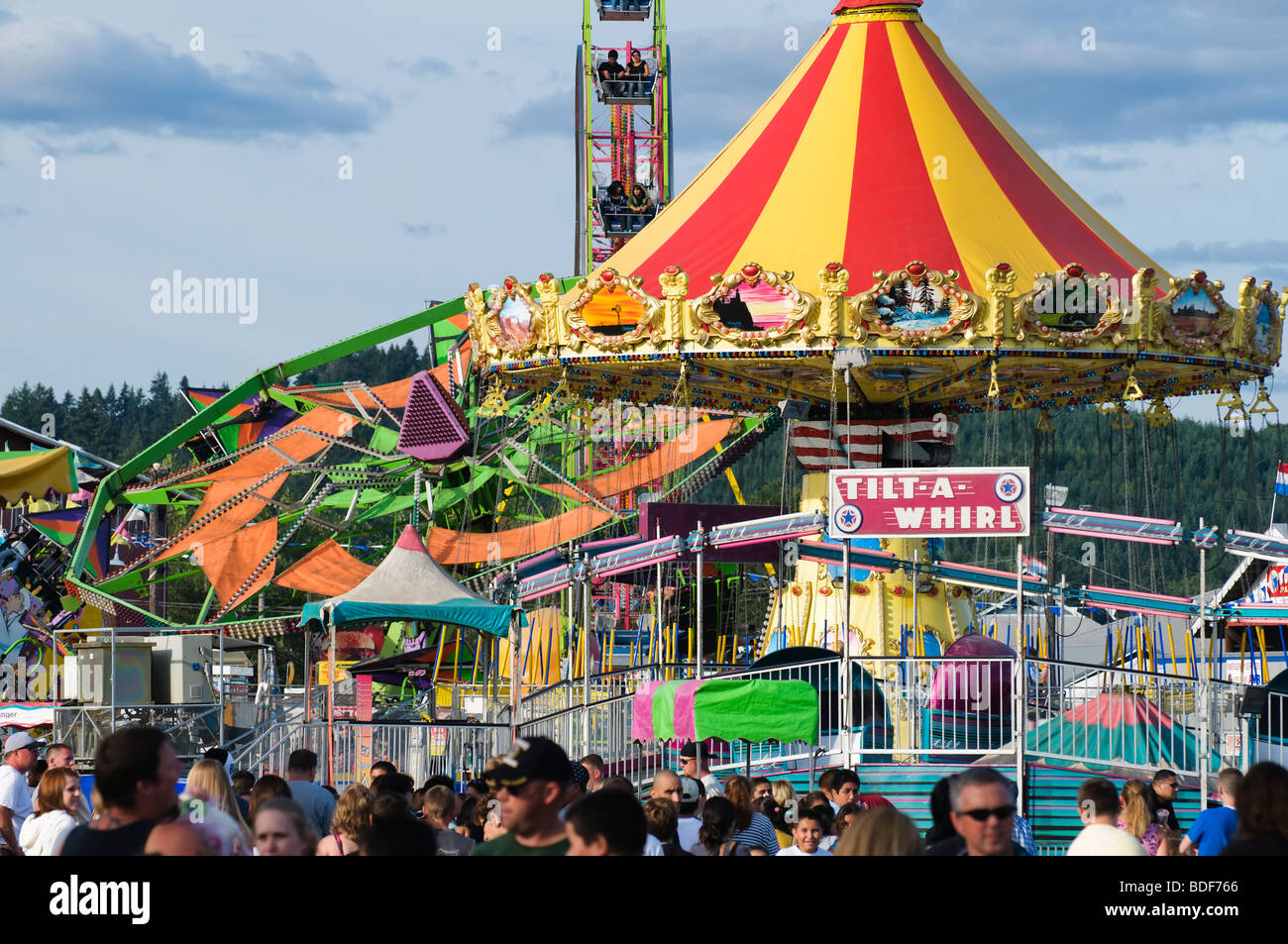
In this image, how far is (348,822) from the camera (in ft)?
25.8

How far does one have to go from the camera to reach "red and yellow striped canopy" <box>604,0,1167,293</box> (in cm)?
1988

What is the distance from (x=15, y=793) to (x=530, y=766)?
5.98 metres

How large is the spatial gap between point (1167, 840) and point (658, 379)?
45.0ft

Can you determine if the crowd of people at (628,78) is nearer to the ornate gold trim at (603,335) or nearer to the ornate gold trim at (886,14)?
the ornate gold trim at (886,14)

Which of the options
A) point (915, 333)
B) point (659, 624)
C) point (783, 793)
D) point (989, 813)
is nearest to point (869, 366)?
point (915, 333)

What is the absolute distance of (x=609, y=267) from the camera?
66.2 feet

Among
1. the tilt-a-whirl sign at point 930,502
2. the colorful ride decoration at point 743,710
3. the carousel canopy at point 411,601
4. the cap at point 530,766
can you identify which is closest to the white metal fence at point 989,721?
the colorful ride decoration at point 743,710

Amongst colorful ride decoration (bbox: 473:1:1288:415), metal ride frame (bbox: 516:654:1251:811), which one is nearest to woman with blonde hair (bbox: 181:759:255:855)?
metal ride frame (bbox: 516:654:1251:811)

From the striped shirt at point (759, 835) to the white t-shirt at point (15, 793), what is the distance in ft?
14.0

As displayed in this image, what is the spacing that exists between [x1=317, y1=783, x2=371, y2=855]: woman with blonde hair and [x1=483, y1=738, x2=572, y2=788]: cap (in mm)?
1952

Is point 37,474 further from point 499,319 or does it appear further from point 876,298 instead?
point 876,298

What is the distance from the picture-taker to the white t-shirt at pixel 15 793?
10609mm

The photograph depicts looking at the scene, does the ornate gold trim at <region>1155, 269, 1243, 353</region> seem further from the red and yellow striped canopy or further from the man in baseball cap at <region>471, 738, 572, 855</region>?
the man in baseball cap at <region>471, 738, 572, 855</region>
